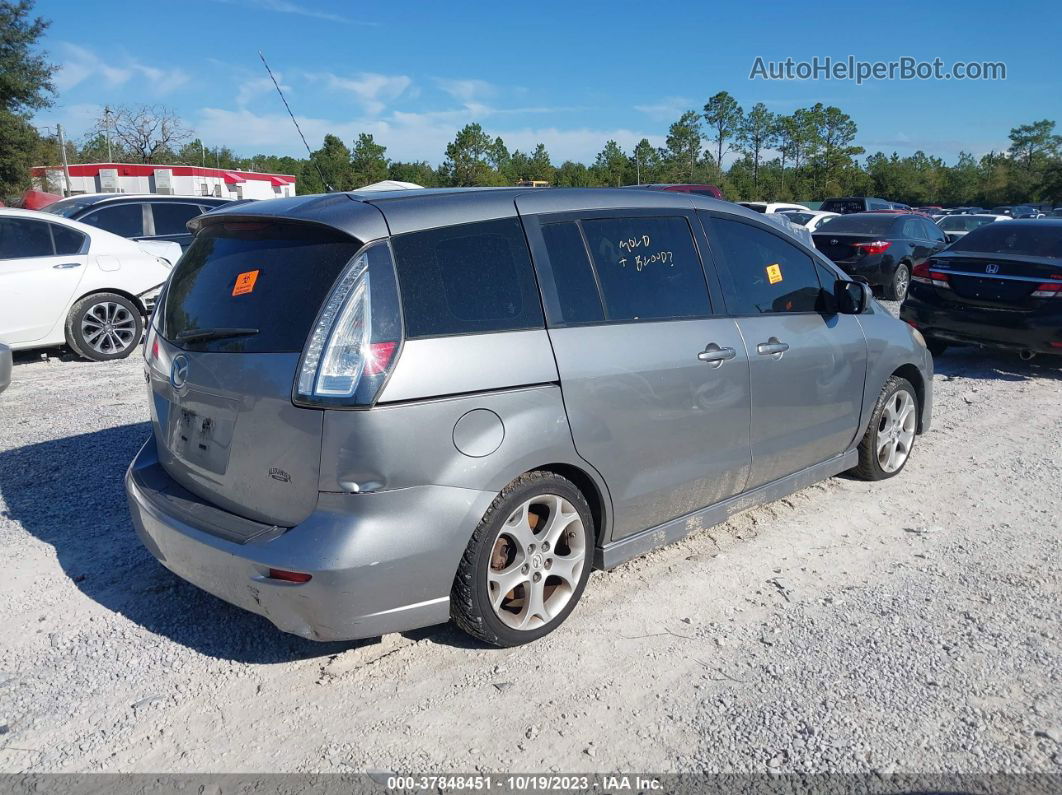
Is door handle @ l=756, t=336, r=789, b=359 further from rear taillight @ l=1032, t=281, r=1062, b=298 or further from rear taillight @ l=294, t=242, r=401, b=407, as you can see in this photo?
rear taillight @ l=1032, t=281, r=1062, b=298

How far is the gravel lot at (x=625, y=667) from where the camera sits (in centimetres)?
279

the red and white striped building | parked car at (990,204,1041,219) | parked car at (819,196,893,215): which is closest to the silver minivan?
parked car at (819,196,893,215)

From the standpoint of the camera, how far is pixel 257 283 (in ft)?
10.5

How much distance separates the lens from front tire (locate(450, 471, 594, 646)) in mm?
3143

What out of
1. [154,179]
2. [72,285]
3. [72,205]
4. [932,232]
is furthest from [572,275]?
[154,179]

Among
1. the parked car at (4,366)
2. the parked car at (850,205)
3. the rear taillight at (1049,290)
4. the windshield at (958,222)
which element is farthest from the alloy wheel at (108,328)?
the parked car at (850,205)

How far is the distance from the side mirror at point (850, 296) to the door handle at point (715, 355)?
1067mm

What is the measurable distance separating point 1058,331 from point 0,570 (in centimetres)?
854

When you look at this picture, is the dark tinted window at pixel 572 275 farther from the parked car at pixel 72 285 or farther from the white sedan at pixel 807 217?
the white sedan at pixel 807 217

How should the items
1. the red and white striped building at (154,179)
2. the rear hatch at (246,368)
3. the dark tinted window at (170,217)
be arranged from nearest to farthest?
the rear hatch at (246,368) → the dark tinted window at (170,217) → the red and white striped building at (154,179)

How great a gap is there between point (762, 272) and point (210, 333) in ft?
8.97

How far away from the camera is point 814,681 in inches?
125

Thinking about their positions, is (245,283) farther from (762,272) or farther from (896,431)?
(896,431)

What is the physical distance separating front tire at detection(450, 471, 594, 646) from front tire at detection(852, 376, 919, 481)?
2471mm
